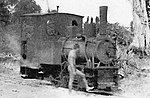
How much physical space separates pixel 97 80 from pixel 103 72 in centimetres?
37

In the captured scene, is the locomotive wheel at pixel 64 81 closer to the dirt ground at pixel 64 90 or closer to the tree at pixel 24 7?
the dirt ground at pixel 64 90

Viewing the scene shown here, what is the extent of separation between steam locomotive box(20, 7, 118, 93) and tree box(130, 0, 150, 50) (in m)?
4.35

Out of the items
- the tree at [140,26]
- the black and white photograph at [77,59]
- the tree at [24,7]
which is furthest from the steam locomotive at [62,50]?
the tree at [24,7]

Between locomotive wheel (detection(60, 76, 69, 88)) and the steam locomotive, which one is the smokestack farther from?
locomotive wheel (detection(60, 76, 69, 88))

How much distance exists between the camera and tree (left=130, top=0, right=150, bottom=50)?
1738cm

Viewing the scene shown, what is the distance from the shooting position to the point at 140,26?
1770 centimetres

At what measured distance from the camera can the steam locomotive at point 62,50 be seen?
1165cm

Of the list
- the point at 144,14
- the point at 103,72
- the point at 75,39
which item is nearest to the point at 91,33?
the point at 75,39

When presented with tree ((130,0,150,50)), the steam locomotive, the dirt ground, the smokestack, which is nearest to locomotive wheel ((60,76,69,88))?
the steam locomotive

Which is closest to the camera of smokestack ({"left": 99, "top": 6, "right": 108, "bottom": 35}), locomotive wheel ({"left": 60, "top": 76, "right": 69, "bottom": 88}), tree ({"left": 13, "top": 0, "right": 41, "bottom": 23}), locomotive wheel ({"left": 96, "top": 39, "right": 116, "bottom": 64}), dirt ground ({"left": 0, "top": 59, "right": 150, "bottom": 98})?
dirt ground ({"left": 0, "top": 59, "right": 150, "bottom": 98})

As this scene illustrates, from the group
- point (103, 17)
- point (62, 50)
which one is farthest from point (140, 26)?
point (103, 17)

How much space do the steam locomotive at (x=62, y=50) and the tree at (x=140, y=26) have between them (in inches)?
171

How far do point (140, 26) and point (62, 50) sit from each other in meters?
6.48

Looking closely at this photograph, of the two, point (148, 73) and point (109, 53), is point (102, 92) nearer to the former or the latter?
point (109, 53)
